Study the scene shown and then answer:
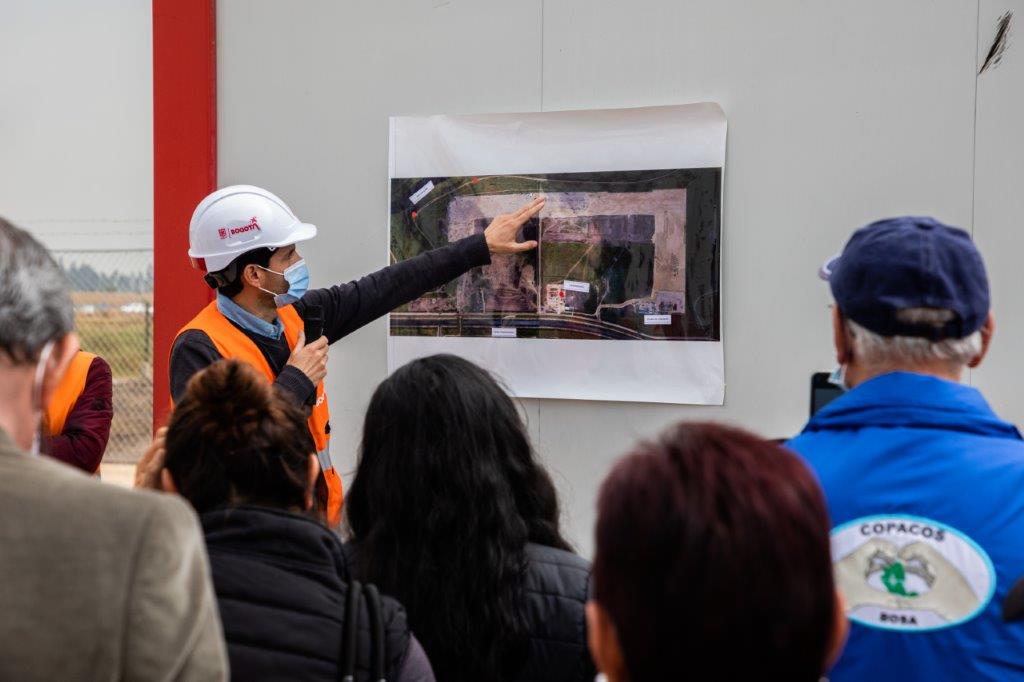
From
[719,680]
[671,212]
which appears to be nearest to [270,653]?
[719,680]

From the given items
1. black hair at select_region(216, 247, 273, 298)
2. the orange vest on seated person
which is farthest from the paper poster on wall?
the orange vest on seated person

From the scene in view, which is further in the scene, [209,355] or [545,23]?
[545,23]

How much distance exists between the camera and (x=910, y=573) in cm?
125

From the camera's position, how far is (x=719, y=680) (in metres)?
0.80

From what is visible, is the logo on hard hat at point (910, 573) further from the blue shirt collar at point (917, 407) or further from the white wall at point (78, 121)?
the white wall at point (78, 121)

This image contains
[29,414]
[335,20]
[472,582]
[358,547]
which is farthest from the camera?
[335,20]

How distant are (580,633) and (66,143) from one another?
356cm

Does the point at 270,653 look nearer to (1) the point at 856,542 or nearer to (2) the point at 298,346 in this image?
A: (1) the point at 856,542

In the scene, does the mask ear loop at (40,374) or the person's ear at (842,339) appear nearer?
the mask ear loop at (40,374)

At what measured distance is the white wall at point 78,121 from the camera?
3.89 metres

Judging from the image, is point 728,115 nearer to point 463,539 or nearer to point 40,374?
point 463,539

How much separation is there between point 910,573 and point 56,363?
1.11 metres

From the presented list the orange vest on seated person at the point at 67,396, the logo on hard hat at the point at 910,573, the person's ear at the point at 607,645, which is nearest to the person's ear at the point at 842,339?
the logo on hard hat at the point at 910,573

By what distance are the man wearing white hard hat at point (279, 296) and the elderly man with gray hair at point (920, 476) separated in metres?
1.64
